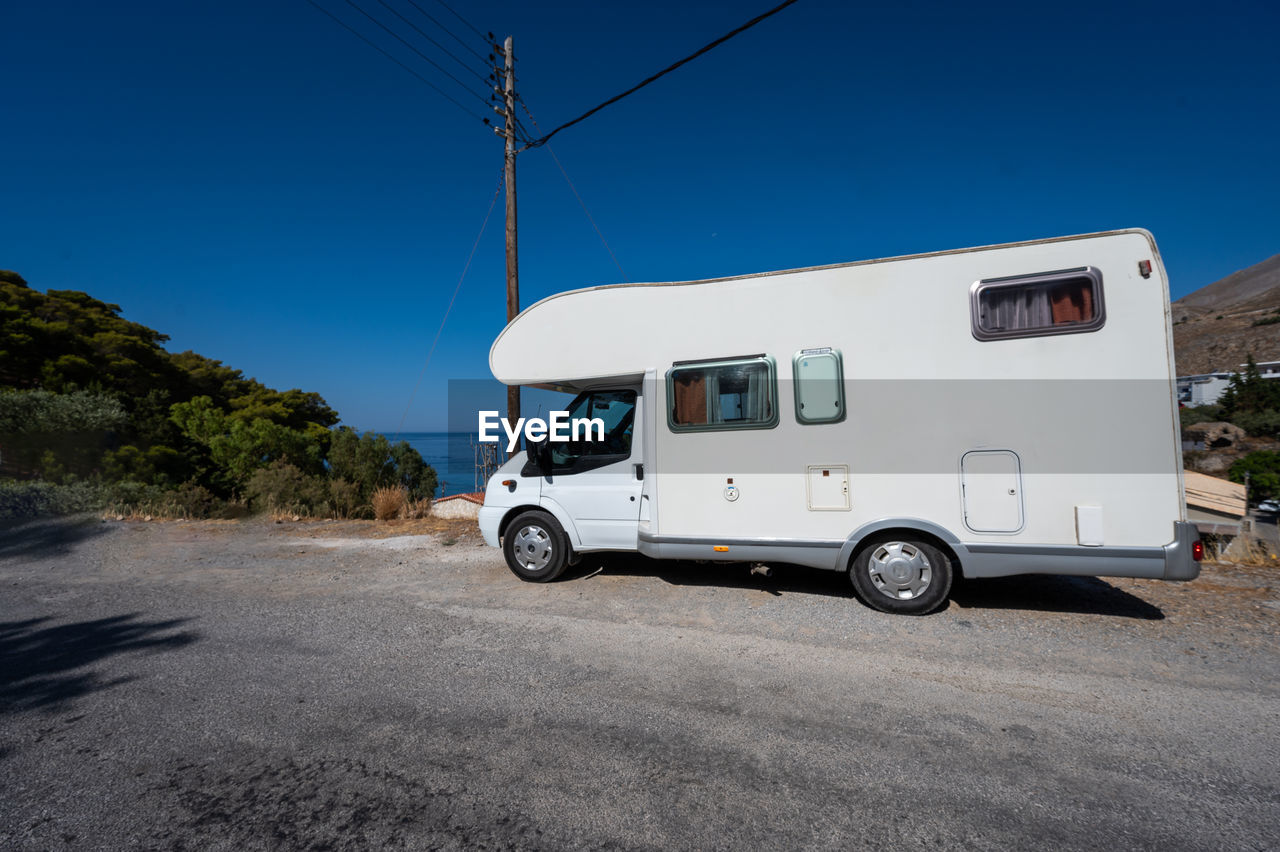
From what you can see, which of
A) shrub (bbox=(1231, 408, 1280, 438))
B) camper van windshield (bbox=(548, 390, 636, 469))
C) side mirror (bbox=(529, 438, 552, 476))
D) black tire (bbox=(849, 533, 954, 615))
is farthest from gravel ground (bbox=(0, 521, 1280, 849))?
shrub (bbox=(1231, 408, 1280, 438))

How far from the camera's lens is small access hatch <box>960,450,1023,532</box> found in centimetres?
446

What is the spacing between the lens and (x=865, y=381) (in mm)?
4805

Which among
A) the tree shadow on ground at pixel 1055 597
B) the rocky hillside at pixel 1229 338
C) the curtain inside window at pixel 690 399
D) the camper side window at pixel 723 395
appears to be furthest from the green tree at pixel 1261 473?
the rocky hillside at pixel 1229 338

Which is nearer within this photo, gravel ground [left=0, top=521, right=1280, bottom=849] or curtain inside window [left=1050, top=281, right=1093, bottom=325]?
gravel ground [left=0, top=521, right=1280, bottom=849]

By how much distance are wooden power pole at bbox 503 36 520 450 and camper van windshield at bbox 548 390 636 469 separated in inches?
134

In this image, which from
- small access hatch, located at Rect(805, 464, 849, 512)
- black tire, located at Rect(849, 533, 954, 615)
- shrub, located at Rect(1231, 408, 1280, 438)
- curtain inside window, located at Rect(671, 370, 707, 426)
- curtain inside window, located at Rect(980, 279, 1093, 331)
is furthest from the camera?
shrub, located at Rect(1231, 408, 1280, 438)

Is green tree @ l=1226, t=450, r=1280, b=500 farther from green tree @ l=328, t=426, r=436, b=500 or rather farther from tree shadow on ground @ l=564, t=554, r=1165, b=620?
green tree @ l=328, t=426, r=436, b=500

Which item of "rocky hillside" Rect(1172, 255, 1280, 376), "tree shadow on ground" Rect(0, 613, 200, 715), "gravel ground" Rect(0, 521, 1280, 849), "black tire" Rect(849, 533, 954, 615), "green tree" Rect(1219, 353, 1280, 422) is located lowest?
"gravel ground" Rect(0, 521, 1280, 849)

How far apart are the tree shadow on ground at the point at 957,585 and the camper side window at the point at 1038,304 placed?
7.67 ft

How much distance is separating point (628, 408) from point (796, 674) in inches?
114

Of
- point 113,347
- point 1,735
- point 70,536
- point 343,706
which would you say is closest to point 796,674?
point 343,706

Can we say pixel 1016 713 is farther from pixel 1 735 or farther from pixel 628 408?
pixel 1 735

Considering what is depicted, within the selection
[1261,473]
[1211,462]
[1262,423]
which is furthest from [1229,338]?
[1261,473]

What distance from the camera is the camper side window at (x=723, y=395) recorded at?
5.07 metres
